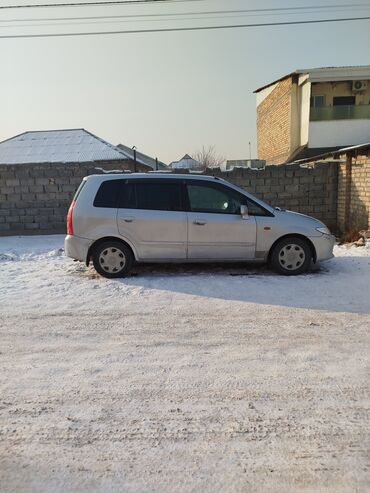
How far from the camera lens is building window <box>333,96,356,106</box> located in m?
21.0

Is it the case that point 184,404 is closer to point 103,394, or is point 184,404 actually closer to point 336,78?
point 103,394

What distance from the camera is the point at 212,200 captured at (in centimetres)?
576

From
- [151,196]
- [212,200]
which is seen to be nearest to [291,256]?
[212,200]

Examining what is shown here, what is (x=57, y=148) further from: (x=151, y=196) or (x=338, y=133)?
(x=151, y=196)

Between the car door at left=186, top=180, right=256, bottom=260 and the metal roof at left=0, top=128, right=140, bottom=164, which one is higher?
the metal roof at left=0, top=128, right=140, bottom=164

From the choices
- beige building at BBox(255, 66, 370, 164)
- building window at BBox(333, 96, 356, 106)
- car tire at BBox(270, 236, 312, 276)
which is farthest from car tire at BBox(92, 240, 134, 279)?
building window at BBox(333, 96, 356, 106)

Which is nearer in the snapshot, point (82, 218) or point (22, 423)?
point (22, 423)

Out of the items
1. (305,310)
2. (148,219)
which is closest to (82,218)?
(148,219)

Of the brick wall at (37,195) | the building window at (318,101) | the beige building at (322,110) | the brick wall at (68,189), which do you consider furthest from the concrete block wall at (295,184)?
the building window at (318,101)

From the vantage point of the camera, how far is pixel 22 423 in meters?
2.36

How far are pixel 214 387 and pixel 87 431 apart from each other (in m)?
1.01

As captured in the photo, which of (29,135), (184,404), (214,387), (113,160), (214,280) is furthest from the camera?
(29,135)

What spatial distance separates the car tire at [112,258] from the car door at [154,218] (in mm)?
198

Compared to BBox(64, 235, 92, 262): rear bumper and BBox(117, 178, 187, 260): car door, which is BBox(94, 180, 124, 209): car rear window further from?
BBox(64, 235, 92, 262): rear bumper
